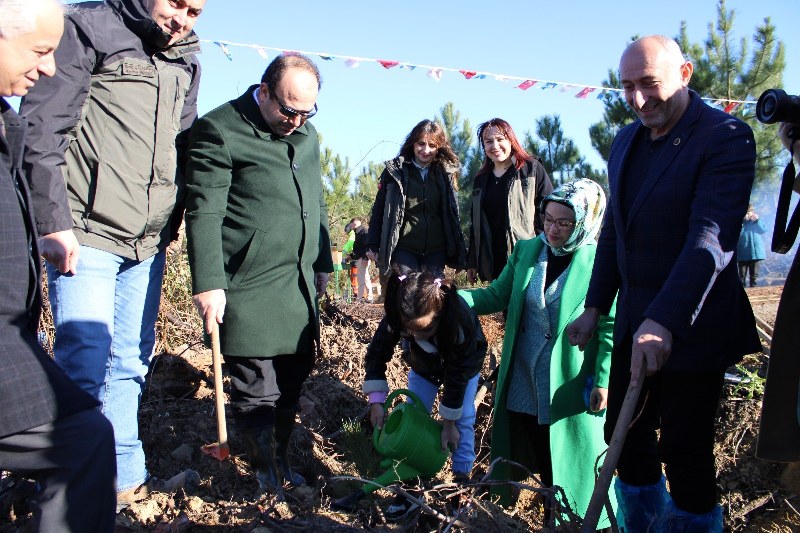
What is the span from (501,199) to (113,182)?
300cm

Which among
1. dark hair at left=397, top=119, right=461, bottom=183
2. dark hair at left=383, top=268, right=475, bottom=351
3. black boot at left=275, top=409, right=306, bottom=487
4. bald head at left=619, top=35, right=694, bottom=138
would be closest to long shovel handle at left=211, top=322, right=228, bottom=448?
black boot at left=275, top=409, right=306, bottom=487

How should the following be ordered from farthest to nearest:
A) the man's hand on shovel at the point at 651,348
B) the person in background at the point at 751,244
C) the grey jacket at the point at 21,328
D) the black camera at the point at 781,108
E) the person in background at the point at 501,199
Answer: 1. the person in background at the point at 751,244
2. the person in background at the point at 501,199
3. the man's hand on shovel at the point at 651,348
4. the black camera at the point at 781,108
5. the grey jacket at the point at 21,328

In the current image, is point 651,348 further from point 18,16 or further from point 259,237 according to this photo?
point 18,16

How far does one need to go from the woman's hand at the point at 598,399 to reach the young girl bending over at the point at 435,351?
526 mm

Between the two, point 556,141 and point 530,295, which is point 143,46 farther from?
point 556,141

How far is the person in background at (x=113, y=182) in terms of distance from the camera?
7.48 ft

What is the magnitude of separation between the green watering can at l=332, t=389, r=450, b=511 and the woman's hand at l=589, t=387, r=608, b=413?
663 millimetres

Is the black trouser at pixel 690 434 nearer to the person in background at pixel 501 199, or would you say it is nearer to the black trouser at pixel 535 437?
the black trouser at pixel 535 437

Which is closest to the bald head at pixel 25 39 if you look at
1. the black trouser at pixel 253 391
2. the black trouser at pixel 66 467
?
the black trouser at pixel 66 467

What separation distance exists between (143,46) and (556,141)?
11138 millimetres

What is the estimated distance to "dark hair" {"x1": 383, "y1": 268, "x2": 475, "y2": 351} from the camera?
2.91 m

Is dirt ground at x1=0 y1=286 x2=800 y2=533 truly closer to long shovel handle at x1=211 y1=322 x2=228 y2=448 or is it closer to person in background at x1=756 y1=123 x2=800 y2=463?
long shovel handle at x1=211 y1=322 x2=228 y2=448

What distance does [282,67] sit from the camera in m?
2.77

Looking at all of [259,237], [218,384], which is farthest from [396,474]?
[259,237]
